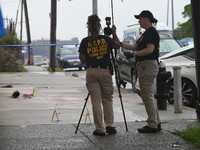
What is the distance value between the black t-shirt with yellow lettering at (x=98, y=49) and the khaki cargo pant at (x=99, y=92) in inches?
4.6

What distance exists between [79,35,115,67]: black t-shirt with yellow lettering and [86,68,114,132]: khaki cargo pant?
0.38ft

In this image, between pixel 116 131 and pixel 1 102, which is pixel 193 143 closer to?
pixel 116 131

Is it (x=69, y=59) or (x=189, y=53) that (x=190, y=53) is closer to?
(x=189, y=53)

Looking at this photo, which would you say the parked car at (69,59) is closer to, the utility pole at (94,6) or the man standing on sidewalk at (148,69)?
the utility pole at (94,6)

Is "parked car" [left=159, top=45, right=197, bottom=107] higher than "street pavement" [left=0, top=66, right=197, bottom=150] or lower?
higher

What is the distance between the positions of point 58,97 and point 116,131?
18.6ft

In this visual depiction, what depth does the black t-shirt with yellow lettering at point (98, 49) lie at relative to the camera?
7.48 meters

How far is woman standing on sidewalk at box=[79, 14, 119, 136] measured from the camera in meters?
7.47

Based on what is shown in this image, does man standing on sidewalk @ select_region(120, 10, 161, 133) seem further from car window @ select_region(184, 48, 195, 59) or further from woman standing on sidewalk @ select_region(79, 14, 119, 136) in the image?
car window @ select_region(184, 48, 195, 59)

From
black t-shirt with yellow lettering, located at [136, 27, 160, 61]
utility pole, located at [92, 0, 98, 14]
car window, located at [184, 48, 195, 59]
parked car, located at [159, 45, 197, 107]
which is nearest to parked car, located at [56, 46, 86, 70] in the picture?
utility pole, located at [92, 0, 98, 14]

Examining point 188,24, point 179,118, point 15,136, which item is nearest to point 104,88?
point 15,136

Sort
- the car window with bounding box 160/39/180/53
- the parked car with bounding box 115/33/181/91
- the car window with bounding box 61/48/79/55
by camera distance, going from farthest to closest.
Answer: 1. the car window with bounding box 61/48/79/55
2. the car window with bounding box 160/39/180/53
3. the parked car with bounding box 115/33/181/91

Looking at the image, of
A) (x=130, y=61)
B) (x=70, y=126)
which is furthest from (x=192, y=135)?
(x=130, y=61)

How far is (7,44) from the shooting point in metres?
26.1
